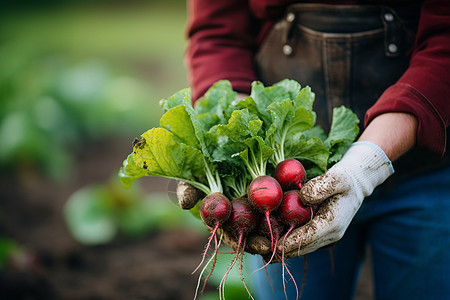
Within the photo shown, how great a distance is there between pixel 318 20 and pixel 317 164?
2.21 feet

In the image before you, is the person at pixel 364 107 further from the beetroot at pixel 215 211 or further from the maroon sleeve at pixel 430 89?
the beetroot at pixel 215 211

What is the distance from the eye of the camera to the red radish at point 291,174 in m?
1.66

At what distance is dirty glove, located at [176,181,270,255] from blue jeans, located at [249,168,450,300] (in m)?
0.35

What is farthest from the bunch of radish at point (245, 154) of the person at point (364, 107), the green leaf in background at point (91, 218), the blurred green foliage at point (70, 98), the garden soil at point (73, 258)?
the blurred green foliage at point (70, 98)

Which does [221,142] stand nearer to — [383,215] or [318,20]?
[318,20]

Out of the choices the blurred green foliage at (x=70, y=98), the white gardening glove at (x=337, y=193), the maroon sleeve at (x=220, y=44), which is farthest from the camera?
the blurred green foliage at (x=70, y=98)

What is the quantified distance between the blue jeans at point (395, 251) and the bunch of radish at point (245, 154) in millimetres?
387

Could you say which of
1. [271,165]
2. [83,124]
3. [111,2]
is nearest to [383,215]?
[271,165]

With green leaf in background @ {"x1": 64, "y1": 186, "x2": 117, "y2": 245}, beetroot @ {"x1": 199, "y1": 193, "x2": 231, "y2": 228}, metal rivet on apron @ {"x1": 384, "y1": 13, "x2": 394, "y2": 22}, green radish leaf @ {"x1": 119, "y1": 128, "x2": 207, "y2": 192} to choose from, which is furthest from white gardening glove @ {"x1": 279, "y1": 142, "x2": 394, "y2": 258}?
green leaf in background @ {"x1": 64, "y1": 186, "x2": 117, "y2": 245}

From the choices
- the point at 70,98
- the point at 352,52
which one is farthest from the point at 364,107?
the point at 70,98

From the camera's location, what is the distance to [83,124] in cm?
568

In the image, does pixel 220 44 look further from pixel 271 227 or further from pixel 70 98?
pixel 70 98

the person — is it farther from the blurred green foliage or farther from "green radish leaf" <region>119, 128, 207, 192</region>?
the blurred green foliage

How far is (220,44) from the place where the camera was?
2193 mm
